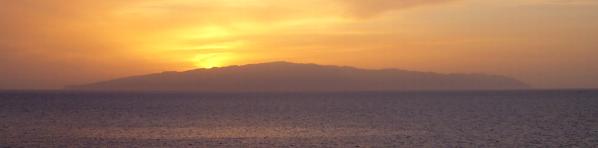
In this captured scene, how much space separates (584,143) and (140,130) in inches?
1563

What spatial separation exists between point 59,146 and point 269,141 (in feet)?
49.8

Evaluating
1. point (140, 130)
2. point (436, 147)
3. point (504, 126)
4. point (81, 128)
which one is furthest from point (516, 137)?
point (81, 128)

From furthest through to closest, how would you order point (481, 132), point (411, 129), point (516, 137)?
point (411, 129), point (481, 132), point (516, 137)

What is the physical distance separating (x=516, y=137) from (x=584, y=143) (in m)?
7.94

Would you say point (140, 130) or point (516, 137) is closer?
point (516, 137)

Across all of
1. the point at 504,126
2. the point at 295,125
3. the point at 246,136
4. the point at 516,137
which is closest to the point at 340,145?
the point at 246,136

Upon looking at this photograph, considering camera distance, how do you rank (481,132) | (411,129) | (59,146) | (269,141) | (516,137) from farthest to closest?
(411,129)
(481,132)
(516,137)
(269,141)
(59,146)

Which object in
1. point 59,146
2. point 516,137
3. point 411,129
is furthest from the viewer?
point 411,129

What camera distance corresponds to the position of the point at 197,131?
69.6 metres

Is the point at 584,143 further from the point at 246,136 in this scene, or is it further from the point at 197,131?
the point at 197,131

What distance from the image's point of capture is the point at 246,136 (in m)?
62.4

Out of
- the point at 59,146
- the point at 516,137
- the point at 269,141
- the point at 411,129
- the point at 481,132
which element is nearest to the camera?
the point at 59,146

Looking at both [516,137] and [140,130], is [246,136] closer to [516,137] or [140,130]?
[140,130]

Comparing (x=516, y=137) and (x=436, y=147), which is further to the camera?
(x=516, y=137)
